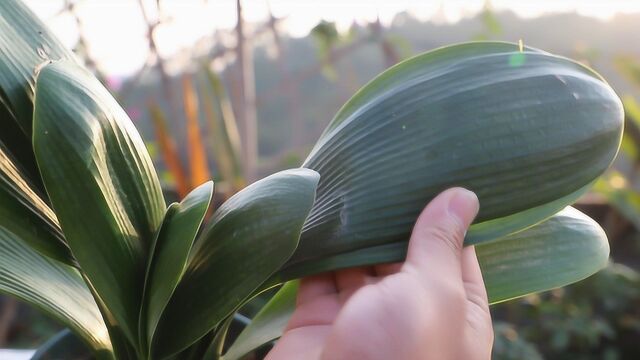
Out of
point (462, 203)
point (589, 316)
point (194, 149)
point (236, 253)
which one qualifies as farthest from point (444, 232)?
point (589, 316)

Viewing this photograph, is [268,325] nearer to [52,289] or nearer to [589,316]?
[52,289]

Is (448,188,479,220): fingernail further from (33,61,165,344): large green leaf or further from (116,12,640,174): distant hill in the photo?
(116,12,640,174): distant hill

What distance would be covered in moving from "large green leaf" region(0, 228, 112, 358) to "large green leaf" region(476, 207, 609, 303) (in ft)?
0.92

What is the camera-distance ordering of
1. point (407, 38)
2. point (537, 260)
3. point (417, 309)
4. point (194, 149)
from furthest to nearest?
point (407, 38) < point (194, 149) < point (537, 260) < point (417, 309)

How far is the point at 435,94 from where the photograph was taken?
40 centimetres

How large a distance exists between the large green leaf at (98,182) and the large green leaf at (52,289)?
0.05 m

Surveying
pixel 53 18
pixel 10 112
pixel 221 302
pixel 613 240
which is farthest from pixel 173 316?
pixel 613 240

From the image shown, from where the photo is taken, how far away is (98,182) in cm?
36

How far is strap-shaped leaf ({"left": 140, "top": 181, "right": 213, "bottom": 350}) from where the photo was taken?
1.26 ft

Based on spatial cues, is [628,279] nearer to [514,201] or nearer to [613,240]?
[613,240]

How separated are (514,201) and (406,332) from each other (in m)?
0.12

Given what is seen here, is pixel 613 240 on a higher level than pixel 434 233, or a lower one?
lower

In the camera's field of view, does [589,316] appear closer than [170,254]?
No

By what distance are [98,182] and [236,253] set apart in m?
0.09
